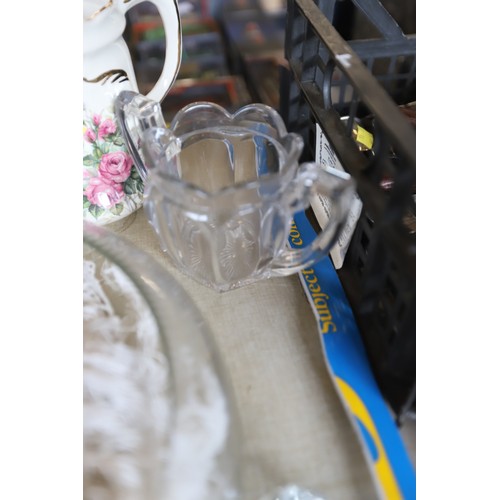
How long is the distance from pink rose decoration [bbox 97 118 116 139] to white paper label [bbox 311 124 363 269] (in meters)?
0.15

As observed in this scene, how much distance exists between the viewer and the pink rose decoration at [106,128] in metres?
0.34

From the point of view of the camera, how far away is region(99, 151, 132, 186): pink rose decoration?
13.9 inches

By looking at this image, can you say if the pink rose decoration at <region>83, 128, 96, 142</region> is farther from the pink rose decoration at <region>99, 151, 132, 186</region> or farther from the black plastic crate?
the black plastic crate

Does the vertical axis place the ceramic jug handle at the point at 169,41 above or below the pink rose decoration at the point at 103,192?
above

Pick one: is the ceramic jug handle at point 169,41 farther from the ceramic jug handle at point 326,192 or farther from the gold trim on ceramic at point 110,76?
the ceramic jug handle at point 326,192

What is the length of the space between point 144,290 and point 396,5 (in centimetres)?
53

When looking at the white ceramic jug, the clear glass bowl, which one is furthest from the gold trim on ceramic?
the clear glass bowl

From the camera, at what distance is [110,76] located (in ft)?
1.08

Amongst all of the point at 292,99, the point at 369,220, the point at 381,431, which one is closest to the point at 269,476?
the point at 381,431

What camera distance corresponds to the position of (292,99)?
410 millimetres

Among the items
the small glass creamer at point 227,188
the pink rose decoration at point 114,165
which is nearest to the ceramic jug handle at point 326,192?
the small glass creamer at point 227,188

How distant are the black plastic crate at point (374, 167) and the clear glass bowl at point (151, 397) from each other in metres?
0.10

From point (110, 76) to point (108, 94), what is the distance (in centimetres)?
1
